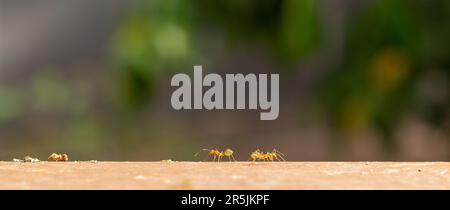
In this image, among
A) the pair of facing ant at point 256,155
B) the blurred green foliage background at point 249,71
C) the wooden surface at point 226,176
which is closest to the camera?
the wooden surface at point 226,176

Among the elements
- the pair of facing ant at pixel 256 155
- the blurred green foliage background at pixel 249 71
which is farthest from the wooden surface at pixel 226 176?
the blurred green foliage background at pixel 249 71

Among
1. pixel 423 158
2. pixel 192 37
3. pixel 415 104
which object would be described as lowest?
pixel 423 158

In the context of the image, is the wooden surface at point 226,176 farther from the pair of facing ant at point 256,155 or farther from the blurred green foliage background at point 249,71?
the blurred green foliage background at point 249,71

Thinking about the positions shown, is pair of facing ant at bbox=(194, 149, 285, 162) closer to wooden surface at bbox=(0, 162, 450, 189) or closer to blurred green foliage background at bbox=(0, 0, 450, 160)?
wooden surface at bbox=(0, 162, 450, 189)
